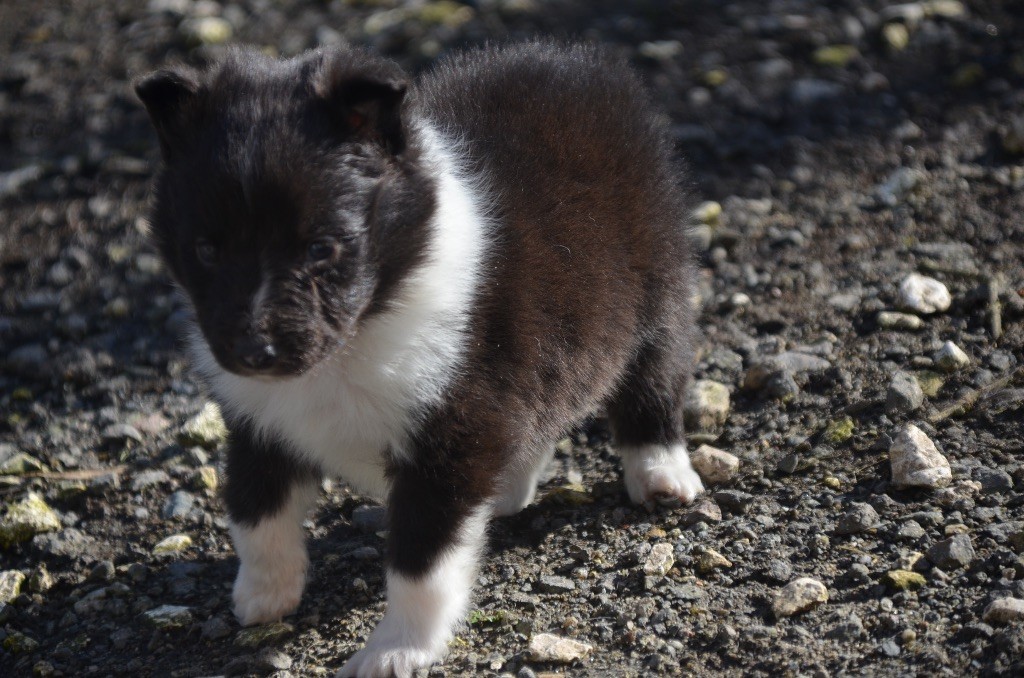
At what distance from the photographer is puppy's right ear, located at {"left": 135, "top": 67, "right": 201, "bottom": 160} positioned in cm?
357

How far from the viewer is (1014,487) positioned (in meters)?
4.21

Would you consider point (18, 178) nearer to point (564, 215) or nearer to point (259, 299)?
point (564, 215)

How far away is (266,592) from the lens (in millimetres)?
4102

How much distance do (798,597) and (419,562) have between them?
1200mm

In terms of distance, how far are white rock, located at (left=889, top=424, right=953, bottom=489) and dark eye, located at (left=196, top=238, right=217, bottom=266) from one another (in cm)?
251

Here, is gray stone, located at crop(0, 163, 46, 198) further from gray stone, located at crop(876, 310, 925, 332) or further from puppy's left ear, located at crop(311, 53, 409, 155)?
gray stone, located at crop(876, 310, 925, 332)

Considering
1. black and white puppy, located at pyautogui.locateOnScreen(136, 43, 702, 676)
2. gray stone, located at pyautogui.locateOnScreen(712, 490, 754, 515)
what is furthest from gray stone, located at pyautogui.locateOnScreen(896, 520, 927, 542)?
black and white puppy, located at pyautogui.locateOnScreen(136, 43, 702, 676)

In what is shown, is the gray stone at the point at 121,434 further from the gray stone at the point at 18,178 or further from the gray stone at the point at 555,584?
the gray stone at the point at 18,178

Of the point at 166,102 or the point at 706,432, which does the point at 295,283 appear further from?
the point at 706,432

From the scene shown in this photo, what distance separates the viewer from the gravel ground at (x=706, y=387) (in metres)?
3.91

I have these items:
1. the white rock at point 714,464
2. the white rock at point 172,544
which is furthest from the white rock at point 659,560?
the white rock at point 172,544

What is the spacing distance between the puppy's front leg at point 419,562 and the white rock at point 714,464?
124 cm

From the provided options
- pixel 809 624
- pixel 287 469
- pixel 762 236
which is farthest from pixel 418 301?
pixel 762 236

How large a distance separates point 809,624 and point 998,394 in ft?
4.93
